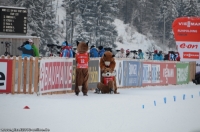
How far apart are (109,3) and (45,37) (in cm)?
1799

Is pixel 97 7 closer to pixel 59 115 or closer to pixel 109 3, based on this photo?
pixel 109 3

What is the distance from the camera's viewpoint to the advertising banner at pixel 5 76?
18.3m

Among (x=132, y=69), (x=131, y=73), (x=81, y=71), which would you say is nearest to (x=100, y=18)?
(x=132, y=69)

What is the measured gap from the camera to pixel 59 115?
41.5 ft

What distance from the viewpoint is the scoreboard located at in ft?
94.9

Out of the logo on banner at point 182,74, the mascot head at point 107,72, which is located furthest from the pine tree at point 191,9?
the mascot head at point 107,72

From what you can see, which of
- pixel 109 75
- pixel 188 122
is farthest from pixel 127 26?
pixel 188 122

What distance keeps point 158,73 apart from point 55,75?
11171mm

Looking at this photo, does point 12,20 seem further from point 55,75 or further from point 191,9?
point 191,9

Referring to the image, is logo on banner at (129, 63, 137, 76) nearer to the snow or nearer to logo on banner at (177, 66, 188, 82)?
logo on banner at (177, 66, 188, 82)

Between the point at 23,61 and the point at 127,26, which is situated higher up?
the point at 127,26

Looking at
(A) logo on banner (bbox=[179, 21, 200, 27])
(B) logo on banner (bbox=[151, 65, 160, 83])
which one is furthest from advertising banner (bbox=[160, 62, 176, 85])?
(A) logo on banner (bbox=[179, 21, 200, 27])

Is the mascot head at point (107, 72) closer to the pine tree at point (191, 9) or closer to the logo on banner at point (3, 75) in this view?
the logo on banner at point (3, 75)

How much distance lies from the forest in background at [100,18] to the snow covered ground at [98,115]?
40285 mm
